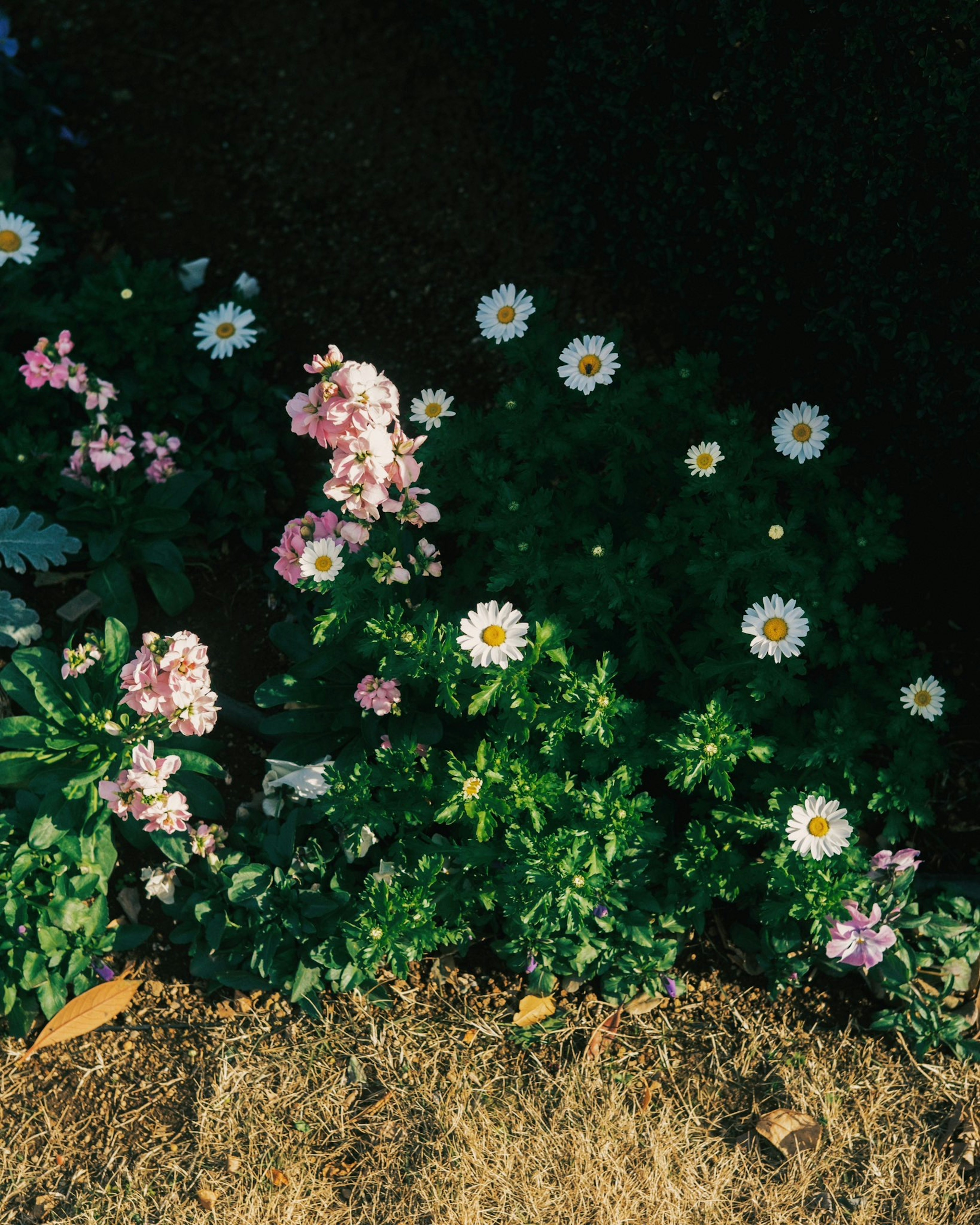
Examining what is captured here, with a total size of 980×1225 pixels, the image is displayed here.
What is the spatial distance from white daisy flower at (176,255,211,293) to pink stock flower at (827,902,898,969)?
3.07m

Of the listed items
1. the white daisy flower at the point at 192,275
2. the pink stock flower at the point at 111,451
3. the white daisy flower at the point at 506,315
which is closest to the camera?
the white daisy flower at the point at 506,315

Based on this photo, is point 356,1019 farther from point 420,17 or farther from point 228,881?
point 420,17

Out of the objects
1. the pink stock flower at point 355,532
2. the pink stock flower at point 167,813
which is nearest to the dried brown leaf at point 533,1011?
the pink stock flower at point 167,813

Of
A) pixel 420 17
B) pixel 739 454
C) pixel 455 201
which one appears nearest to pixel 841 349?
pixel 739 454

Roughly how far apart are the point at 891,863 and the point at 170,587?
2327mm

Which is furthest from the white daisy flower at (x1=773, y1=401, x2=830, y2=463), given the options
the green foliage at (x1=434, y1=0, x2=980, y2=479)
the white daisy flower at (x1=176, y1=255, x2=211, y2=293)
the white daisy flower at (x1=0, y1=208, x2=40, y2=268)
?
the white daisy flower at (x1=0, y1=208, x2=40, y2=268)

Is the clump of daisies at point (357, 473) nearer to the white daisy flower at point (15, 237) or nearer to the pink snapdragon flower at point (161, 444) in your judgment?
the pink snapdragon flower at point (161, 444)

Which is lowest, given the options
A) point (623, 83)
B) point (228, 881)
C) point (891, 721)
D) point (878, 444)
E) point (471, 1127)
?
point (471, 1127)

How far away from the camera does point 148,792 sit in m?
2.73

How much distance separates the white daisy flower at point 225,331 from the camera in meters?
3.57

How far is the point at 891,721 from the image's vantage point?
9.16 ft

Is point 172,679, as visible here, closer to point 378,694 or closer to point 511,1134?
point 378,694

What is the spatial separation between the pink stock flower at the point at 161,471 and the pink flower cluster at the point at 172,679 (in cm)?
102

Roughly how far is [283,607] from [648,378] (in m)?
1.46
